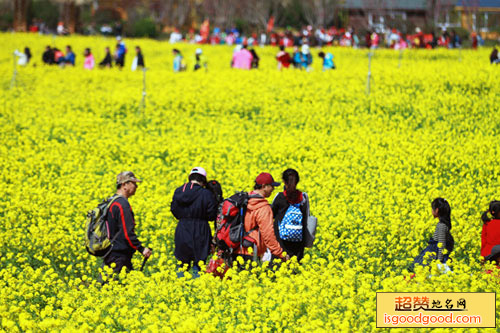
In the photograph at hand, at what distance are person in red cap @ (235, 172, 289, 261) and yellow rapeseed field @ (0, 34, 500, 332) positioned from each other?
34cm

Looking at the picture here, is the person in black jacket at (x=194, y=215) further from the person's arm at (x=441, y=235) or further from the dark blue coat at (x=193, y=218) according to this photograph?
the person's arm at (x=441, y=235)

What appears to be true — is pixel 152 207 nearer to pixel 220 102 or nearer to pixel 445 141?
pixel 445 141

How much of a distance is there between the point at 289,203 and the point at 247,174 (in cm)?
606

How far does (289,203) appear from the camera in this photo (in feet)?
27.8

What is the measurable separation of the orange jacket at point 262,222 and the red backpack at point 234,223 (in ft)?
0.19

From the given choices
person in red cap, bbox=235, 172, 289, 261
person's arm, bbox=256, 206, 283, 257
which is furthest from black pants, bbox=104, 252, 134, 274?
person's arm, bbox=256, 206, 283, 257

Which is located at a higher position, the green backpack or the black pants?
the green backpack

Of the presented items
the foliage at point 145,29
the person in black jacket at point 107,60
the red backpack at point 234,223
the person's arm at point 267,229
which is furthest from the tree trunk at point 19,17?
the person's arm at point 267,229

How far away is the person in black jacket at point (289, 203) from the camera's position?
8320 mm

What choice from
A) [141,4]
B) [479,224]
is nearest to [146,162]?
[479,224]

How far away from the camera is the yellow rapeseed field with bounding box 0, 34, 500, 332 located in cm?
750

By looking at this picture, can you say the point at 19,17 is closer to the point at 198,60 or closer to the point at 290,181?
the point at 198,60

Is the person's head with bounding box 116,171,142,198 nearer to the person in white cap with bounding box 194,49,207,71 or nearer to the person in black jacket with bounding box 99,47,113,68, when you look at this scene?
the person in white cap with bounding box 194,49,207,71

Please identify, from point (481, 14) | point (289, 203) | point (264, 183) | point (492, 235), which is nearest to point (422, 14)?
point (481, 14)
